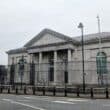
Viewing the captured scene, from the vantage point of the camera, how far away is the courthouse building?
56.0 meters

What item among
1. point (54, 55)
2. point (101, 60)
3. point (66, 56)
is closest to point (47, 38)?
point (54, 55)

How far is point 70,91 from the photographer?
36.1 metres

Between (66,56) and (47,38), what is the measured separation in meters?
7.40

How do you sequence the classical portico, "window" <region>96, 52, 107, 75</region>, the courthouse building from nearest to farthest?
1. "window" <region>96, 52, 107, 75</region>
2. the courthouse building
3. the classical portico

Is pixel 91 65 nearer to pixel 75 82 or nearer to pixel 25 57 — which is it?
pixel 75 82

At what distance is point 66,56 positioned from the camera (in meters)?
74.2

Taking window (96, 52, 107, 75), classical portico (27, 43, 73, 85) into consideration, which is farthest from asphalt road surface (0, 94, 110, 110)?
classical portico (27, 43, 73, 85)

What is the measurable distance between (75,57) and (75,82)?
35.7 ft

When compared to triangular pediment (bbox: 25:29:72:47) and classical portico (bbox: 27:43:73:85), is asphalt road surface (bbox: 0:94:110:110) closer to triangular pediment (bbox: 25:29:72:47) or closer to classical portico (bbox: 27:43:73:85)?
classical portico (bbox: 27:43:73:85)

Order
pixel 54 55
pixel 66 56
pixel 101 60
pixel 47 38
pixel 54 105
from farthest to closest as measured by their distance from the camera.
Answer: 1. pixel 47 38
2. pixel 54 55
3. pixel 66 56
4. pixel 101 60
5. pixel 54 105

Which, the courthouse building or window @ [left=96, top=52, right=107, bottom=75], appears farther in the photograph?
the courthouse building

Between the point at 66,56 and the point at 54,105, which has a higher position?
the point at 66,56

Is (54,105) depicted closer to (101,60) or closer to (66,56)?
(101,60)

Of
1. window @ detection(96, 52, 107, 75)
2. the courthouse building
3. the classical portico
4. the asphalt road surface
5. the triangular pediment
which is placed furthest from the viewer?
the triangular pediment
